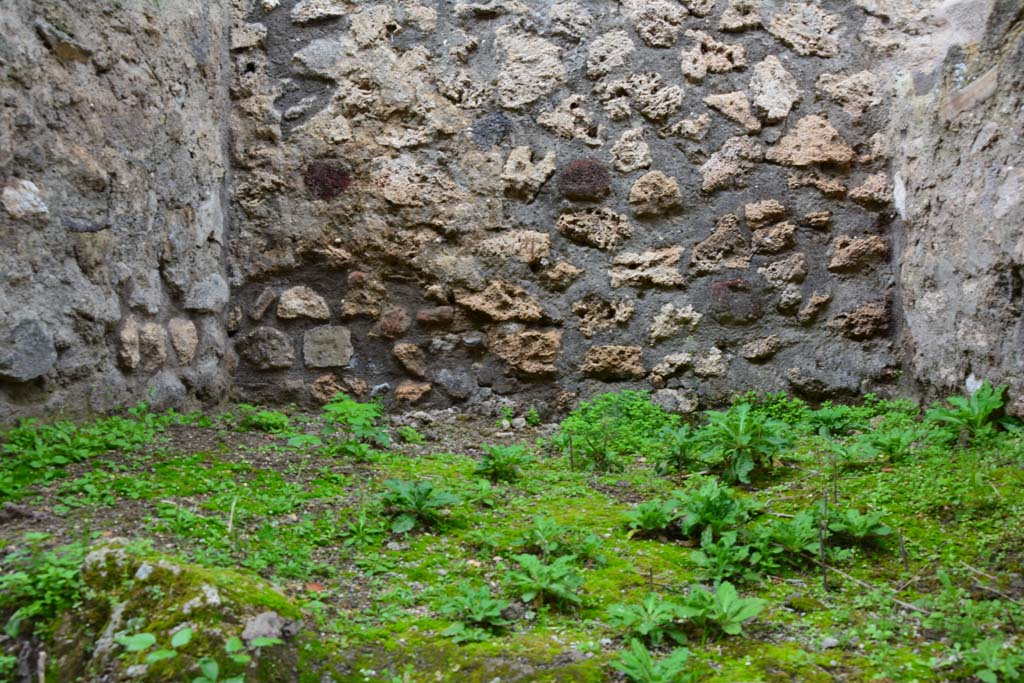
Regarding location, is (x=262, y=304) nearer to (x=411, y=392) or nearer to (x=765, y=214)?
(x=411, y=392)

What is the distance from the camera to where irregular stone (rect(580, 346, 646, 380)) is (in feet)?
12.9

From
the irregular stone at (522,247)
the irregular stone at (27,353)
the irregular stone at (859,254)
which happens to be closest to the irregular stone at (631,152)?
the irregular stone at (522,247)

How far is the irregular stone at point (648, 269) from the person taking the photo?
13.0ft

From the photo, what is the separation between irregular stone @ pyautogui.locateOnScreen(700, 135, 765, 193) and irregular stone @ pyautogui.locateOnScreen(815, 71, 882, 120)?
0.46 m

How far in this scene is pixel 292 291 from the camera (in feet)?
13.2

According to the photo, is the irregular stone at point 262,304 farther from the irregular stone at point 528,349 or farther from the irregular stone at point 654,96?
the irregular stone at point 654,96

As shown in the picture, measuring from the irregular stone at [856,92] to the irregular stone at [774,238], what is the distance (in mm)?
665

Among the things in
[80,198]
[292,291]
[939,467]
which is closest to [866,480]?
[939,467]

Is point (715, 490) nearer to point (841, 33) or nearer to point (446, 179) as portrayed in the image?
point (446, 179)

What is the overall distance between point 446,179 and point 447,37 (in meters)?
0.75

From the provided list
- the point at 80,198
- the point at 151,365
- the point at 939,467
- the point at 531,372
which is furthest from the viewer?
the point at 531,372

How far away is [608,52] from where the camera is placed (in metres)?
4.13

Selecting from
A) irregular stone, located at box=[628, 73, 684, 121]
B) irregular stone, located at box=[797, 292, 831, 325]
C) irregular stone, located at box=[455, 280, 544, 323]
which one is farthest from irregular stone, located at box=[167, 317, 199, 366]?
irregular stone, located at box=[797, 292, 831, 325]

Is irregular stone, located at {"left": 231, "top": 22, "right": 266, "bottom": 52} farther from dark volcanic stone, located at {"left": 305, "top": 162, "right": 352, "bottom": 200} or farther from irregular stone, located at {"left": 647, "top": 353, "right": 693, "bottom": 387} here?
irregular stone, located at {"left": 647, "top": 353, "right": 693, "bottom": 387}
